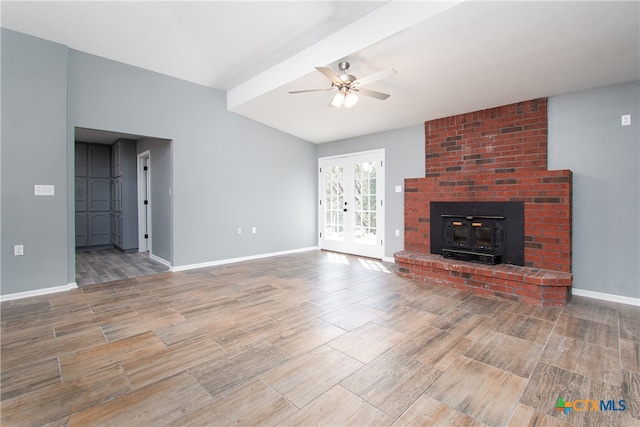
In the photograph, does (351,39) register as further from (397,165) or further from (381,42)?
(397,165)

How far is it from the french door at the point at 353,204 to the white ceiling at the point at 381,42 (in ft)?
4.79

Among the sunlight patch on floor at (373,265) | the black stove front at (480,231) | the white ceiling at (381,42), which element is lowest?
the sunlight patch on floor at (373,265)

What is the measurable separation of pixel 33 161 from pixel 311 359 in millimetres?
3924

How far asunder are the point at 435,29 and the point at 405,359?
2.71m

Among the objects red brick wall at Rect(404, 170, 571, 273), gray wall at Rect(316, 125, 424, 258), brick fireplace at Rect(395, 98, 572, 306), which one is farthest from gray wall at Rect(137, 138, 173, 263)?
red brick wall at Rect(404, 170, 571, 273)

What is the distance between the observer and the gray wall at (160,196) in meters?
4.96

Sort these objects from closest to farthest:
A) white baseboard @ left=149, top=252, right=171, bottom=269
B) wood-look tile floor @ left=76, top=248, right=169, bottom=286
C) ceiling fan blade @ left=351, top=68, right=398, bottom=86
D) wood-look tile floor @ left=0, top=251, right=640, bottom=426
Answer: wood-look tile floor @ left=0, top=251, right=640, bottom=426
ceiling fan blade @ left=351, top=68, right=398, bottom=86
wood-look tile floor @ left=76, top=248, right=169, bottom=286
white baseboard @ left=149, top=252, right=171, bottom=269

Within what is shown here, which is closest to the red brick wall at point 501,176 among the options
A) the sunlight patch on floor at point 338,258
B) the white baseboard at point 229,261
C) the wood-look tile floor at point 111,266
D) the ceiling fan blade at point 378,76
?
the sunlight patch on floor at point 338,258

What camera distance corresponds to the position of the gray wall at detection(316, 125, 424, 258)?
5.00 m

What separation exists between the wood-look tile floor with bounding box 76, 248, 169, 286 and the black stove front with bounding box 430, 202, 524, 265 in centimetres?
437

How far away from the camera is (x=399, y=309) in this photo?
307cm

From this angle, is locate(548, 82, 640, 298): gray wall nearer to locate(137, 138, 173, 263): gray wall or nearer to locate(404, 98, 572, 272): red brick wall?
locate(404, 98, 572, 272): red brick wall

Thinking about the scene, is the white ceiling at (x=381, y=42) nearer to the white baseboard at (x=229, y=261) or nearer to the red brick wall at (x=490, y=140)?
the red brick wall at (x=490, y=140)

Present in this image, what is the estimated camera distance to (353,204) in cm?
605
